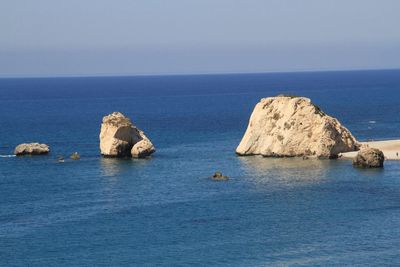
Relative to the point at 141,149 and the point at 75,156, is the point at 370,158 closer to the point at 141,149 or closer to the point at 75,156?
the point at 141,149

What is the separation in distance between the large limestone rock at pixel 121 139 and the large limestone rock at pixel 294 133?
14.9 meters

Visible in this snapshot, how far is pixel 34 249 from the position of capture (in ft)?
267

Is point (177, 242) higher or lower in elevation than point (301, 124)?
lower

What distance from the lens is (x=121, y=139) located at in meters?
137

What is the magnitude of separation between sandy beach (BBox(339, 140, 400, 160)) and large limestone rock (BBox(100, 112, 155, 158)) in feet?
98.3

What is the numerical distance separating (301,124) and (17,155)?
148 feet

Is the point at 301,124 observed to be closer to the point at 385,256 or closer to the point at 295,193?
the point at 295,193

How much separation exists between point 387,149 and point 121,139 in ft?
132

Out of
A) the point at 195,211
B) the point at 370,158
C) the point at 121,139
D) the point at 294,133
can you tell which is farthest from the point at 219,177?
the point at 121,139

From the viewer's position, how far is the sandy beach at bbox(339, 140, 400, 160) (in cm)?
13175

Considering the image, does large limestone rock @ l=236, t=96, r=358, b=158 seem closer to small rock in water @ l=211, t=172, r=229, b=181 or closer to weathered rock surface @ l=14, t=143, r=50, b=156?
small rock in water @ l=211, t=172, r=229, b=181

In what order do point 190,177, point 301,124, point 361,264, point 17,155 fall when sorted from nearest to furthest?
point 361,264 < point 190,177 < point 301,124 < point 17,155

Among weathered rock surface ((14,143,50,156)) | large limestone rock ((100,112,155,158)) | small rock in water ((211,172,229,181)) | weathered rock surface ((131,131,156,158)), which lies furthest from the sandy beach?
weathered rock surface ((14,143,50,156))

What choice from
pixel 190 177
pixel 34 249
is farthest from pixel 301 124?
pixel 34 249
